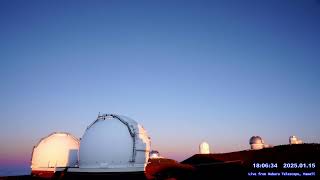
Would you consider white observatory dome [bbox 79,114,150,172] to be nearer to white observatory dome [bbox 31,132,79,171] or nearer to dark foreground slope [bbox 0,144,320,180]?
dark foreground slope [bbox 0,144,320,180]

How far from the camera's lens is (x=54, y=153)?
28641 mm

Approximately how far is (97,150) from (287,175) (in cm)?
1842

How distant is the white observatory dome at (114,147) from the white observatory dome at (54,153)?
593 cm

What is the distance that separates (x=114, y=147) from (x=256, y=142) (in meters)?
27.1

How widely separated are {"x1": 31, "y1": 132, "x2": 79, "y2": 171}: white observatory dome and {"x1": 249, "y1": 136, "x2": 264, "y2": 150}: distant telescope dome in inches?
1042

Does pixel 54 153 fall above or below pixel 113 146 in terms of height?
below

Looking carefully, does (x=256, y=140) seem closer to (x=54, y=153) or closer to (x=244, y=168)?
(x=244, y=168)

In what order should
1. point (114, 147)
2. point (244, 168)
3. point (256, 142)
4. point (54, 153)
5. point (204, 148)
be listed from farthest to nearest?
1. point (204, 148)
2. point (256, 142)
3. point (244, 168)
4. point (54, 153)
5. point (114, 147)

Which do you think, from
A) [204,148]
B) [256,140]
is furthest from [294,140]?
[204,148]

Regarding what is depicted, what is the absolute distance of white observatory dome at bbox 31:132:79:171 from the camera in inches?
1120

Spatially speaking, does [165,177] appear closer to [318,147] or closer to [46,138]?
[46,138]

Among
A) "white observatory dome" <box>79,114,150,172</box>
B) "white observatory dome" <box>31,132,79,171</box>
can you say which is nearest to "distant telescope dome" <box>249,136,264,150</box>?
"white observatory dome" <box>79,114,150,172</box>

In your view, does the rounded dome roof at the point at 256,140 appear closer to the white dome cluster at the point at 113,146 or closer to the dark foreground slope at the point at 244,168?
the dark foreground slope at the point at 244,168

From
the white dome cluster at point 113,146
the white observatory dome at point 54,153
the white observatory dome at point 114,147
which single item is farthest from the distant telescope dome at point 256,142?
the white observatory dome at point 54,153
